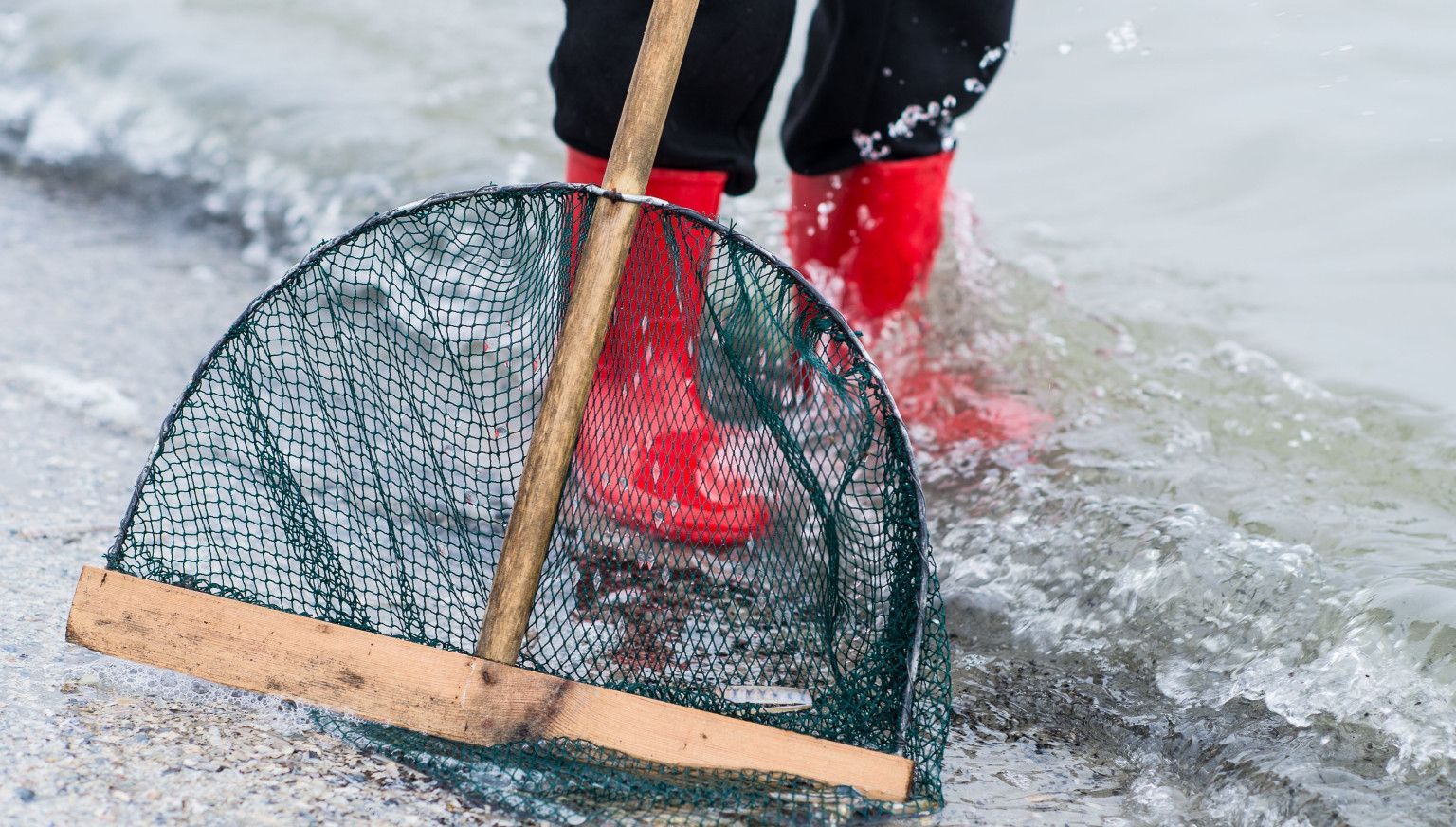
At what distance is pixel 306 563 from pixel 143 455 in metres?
0.82

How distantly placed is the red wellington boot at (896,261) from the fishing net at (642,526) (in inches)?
18.6

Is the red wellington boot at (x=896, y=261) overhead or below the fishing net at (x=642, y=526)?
overhead

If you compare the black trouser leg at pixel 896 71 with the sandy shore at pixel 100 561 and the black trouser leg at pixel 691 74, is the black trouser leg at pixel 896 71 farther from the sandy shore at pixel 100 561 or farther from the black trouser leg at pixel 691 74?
the sandy shore at pixel 100 561

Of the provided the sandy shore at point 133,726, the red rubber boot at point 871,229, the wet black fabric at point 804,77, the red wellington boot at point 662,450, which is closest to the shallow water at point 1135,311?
the sandy shore at point 133,726

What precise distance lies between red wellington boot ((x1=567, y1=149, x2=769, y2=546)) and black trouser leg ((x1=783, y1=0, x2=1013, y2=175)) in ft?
2.24

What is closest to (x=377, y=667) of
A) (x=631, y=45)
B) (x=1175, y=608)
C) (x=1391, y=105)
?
(x=631, y=45)

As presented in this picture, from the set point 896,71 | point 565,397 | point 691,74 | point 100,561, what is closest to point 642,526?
point 565,397

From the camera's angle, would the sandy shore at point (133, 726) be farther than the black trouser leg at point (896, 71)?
No

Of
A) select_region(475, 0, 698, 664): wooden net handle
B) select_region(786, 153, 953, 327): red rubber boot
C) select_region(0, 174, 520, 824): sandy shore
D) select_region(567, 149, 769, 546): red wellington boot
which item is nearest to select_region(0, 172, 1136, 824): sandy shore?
select_region(0, 174, 520, 824): sandy shore

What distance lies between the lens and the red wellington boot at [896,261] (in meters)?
2.58

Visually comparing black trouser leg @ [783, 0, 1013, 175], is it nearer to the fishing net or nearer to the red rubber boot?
the red rubber boot

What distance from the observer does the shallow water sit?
1.79 m

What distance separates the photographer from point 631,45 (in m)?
2.05

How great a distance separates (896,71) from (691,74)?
1.68ft
